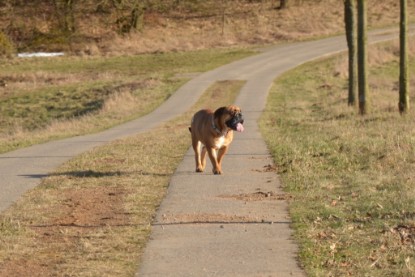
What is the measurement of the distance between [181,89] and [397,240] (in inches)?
1168

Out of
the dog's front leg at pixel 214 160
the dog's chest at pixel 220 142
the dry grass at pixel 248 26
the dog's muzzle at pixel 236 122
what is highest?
the dog's muzzle at pixel 236 122

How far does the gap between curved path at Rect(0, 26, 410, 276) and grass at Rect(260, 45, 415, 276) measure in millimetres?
288

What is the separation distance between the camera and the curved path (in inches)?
322

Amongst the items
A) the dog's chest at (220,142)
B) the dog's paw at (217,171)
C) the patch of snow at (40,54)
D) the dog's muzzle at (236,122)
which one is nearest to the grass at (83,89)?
the patch of snow at (40,54)

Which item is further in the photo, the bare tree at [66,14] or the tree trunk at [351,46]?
the bare tree at [66,14]

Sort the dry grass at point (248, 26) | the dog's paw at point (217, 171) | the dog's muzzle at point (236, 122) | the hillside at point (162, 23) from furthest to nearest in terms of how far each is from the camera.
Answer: the hillside at point (162, 23), the dry grass at point (248, 26), the dog's paw at point (217, 171), the dog's muzzle at point (236, 122)

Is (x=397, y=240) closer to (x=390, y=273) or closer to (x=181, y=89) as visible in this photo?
(x=390, y=273)

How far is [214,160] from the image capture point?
45.1 ft

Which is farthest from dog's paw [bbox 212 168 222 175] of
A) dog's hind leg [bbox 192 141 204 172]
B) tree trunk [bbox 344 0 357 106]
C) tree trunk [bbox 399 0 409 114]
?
tree trunk [bbox 344 0 357 106]

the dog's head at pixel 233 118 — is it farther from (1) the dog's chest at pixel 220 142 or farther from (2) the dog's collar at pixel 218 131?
(1) the dog's chest at pixel 220 142

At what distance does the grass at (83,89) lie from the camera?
96.1 feet

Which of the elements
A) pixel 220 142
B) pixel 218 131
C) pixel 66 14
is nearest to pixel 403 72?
pixel 220 142

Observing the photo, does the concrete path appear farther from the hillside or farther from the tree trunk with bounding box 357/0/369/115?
the hillside

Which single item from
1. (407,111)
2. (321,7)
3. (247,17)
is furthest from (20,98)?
(321,7)
